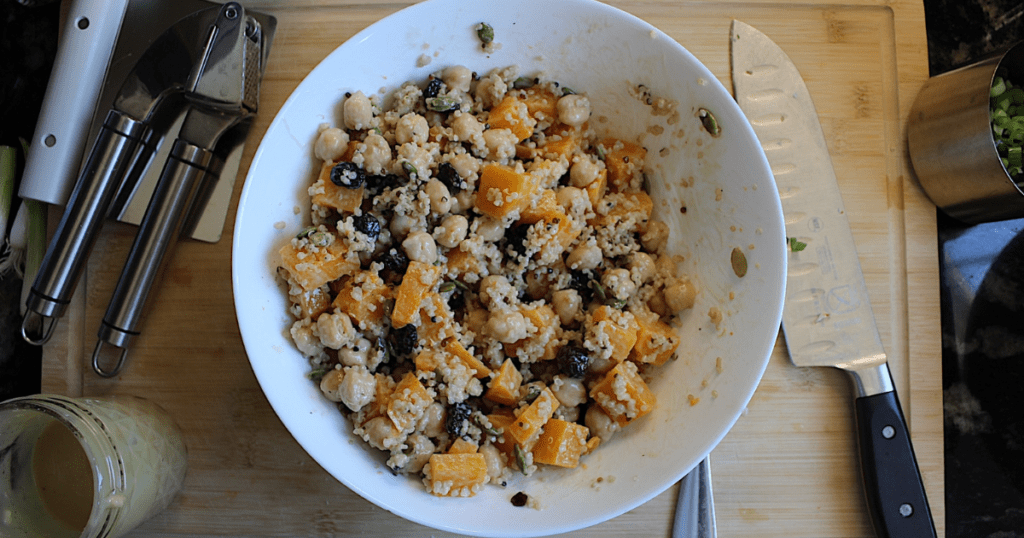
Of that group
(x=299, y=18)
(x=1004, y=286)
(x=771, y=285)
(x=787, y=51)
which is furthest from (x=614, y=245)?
(x=1004, y=286)

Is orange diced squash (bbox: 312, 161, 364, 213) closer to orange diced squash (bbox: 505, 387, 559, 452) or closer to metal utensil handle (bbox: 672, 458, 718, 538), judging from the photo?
orange diced squash (bbox: 505, 387, 559, 452)

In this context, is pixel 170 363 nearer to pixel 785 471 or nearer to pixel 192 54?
pixel 192 54

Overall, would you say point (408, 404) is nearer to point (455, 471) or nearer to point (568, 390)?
point (455, 471)

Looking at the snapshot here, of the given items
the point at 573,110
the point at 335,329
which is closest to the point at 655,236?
the point at 573,110

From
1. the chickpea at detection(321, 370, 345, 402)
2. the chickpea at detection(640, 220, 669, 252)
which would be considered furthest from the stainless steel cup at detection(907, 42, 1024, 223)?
the chickpea at detection(321, 370, 345, 402)

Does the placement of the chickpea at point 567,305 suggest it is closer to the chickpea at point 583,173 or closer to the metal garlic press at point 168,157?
the chickpea at point 583,173

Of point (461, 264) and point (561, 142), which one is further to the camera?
point (561, 142)
